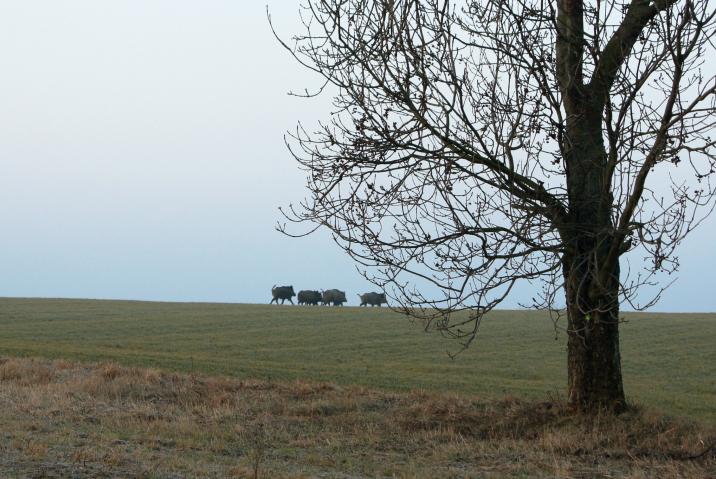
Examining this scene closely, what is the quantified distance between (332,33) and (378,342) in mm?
26807

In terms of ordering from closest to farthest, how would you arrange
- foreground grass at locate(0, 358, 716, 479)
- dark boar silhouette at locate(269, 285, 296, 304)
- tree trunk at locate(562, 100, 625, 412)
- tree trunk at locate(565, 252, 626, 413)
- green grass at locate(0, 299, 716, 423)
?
foreground grass at locate(0, 358, 716, 479) < tree trunk at locate(562, 100, 625, 412) < tree trunk at locate(565, 252, 626, 413) < green grass at locate(0, 299, 716, 423) < dark boar silhouette at locate(269, 285, 296, 304)

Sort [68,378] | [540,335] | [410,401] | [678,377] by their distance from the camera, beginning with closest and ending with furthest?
[410,401] < [68,378] < [678,377] < [540,335]

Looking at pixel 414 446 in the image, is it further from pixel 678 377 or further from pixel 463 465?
pixel 678 377

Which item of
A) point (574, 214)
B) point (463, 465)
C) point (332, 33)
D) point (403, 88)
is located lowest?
point (463, 465)

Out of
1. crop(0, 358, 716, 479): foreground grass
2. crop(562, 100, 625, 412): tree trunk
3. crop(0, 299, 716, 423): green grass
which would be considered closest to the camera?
crop(0, 358, 716, 479): foreground grass

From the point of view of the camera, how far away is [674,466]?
10680 millimetres

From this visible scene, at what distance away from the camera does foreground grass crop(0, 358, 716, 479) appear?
984 cm

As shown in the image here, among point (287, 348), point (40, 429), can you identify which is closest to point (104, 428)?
point (40, 429)

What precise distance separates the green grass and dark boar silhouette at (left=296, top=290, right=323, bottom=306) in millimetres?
23902

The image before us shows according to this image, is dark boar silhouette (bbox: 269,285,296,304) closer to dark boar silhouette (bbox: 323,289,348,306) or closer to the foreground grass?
dark boar silhouette (bbox: 323,289,348,306)

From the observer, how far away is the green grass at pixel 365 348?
24109 mm

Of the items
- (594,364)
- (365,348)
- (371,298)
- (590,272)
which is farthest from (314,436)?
(371,298)

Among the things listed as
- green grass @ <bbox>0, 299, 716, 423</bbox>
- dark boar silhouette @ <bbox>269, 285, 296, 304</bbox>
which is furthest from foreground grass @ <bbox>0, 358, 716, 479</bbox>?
dark boar silhouette @ <bbox>269, 285, 296, 304</bbox>

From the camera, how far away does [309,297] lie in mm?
81688
